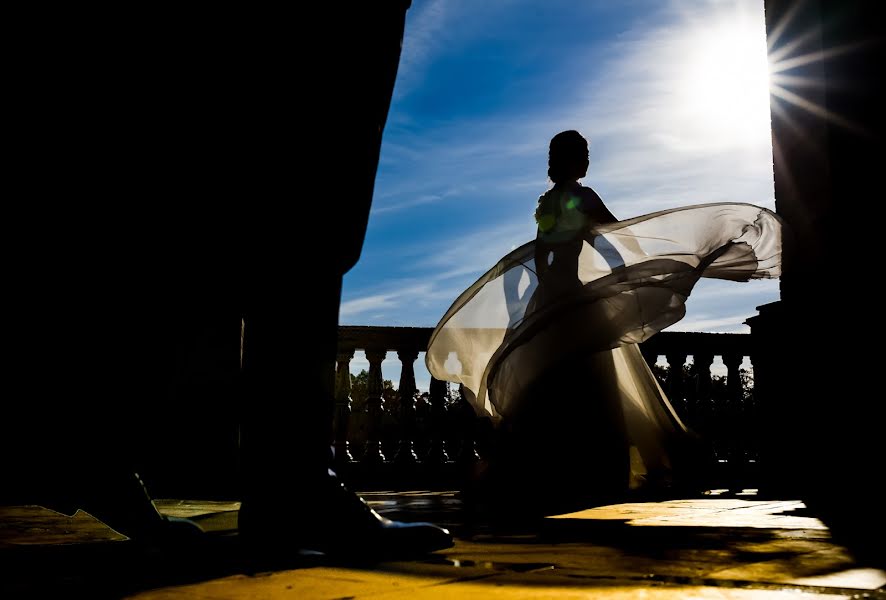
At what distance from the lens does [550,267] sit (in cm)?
474

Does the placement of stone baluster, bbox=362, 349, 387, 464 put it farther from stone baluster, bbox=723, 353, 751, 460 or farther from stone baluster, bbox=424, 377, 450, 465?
stone baluster, bbox=723, 353, 751, 460

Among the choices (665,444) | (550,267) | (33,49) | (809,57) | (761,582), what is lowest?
(761,582)

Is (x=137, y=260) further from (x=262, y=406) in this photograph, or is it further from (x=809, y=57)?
(x=809, y=57)

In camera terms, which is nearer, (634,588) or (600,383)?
(634,588)

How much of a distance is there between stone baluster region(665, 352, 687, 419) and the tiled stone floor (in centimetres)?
565

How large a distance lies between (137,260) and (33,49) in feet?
1.60

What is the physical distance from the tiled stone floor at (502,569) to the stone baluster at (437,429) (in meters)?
5.26

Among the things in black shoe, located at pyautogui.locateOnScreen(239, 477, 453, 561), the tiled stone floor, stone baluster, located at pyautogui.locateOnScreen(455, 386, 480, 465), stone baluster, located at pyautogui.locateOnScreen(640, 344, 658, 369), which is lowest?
the tiled stone floor

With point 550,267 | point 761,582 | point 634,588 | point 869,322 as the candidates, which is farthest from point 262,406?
point 869,322

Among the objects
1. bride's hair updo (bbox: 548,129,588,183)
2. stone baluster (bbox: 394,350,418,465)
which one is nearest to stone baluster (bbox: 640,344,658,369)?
stone baluster (bbox: 394,350,418,465)

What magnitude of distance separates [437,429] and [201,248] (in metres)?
6.51

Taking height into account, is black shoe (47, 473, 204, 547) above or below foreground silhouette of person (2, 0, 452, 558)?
below

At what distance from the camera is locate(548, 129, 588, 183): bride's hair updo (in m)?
5.00

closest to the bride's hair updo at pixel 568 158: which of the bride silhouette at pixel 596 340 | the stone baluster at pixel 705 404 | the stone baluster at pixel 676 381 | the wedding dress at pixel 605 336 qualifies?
the bride silhouette at pixel 596 340
